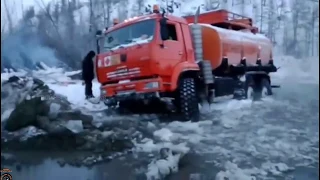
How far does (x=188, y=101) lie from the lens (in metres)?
4.50

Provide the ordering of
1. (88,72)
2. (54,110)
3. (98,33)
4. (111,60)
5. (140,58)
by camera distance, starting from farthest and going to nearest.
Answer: (111,60), (140,58), (88,72), (98,33), (54,110)

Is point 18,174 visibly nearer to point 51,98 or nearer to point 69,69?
point 51,98

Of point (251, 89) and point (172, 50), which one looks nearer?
point (172, 50)

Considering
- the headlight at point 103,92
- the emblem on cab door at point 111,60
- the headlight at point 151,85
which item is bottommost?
the headlight at point 103,92

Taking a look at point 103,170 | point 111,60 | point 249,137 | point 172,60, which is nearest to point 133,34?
point 111,60

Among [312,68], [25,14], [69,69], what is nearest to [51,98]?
[69,69]

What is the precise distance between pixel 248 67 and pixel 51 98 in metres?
3.45

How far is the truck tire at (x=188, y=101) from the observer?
4.44 meters

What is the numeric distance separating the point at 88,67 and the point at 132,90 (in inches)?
23.3

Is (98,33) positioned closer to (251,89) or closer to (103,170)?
(103,170)

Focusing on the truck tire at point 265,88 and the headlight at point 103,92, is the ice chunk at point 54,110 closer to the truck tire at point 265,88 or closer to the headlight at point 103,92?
the headlight at point 103,92

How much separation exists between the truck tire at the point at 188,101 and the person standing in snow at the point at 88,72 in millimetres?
1096

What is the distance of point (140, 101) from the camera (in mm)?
4504

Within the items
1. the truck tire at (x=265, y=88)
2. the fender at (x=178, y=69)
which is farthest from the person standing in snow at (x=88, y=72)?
the truck tire at (x=265, y=88)
